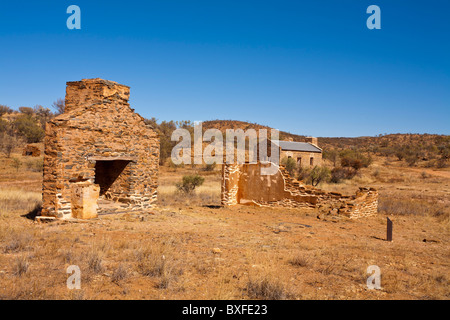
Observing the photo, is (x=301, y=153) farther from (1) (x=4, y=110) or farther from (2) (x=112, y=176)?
(1) (x=4, y=110)

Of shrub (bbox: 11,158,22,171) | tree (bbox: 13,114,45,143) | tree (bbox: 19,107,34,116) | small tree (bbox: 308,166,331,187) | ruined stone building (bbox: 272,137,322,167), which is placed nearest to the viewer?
small tree (bbox: 308,166,331,187)

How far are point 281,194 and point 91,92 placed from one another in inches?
349

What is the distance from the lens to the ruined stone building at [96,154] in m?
9.55

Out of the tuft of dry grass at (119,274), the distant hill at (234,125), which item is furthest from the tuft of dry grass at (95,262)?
the distant hill at (234,125)

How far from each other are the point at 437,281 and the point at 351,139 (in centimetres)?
7237

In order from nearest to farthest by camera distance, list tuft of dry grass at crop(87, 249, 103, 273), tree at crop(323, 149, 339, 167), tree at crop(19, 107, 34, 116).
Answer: tuft of dry grass at crop(87, 249, 103, 273)
tree at crop(323, 149, 339, 167)
tree at crop(19, 107, 34, 116)

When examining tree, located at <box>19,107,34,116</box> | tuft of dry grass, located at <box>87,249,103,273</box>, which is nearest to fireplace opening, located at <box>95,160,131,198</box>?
tuft of dry grass, located at <box>87,249,103,273</box>

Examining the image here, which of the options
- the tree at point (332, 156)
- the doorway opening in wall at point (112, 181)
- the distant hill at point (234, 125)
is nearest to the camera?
the doorway opening in wall at point (112, 181)

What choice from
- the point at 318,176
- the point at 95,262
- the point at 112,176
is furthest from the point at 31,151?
the point at 95,262

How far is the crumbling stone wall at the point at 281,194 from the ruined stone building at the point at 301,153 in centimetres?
1777

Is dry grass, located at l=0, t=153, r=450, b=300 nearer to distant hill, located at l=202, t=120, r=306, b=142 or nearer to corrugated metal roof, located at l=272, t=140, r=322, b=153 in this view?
corrugated metal roof, located at l=272, t=140, r=322, b=153

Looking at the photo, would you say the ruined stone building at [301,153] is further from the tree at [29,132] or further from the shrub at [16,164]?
the tree at [29,132]

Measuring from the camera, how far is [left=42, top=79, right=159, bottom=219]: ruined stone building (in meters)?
9.55
